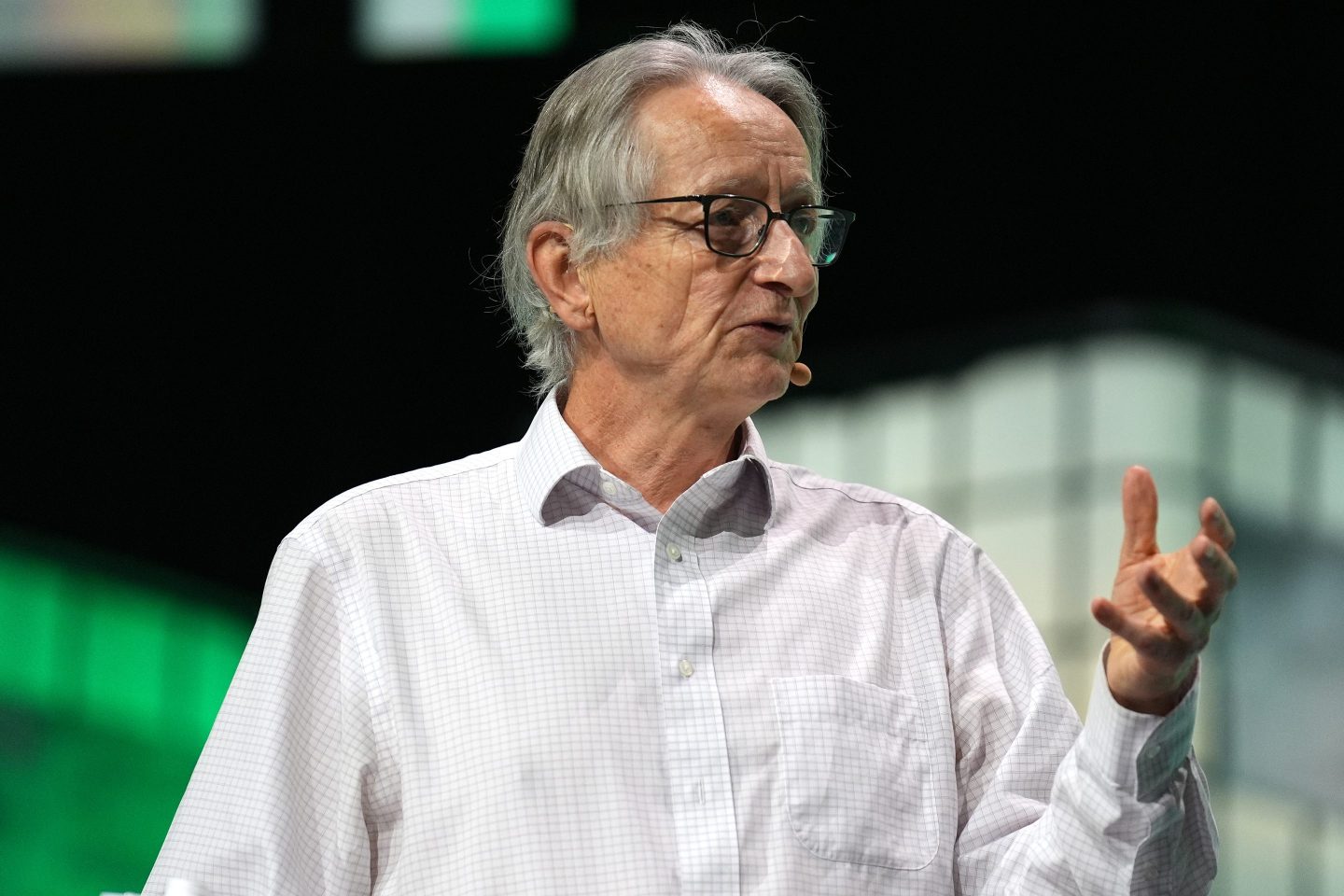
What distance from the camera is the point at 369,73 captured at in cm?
497

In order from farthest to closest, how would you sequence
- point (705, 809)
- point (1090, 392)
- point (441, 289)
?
point (1090, 392) < point (441, 289) < point (705, 809)

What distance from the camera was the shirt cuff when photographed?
4.99 feet

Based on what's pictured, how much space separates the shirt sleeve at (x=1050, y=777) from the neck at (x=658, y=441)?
0.36 m

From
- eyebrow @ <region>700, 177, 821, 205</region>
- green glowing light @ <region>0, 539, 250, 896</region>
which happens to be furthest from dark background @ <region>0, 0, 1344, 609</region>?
eyebrow @ <region>700, 177, 821, 205</region>

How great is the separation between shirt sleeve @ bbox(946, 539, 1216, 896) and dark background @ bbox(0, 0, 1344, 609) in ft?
10.2

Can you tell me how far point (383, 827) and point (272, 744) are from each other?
0.50 feet

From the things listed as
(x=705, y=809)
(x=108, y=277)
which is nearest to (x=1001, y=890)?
(x=705, y=809)

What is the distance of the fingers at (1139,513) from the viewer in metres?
1.46

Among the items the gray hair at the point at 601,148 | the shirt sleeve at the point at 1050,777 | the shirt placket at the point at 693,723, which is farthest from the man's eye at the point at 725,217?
the shirt sleeve at the point at 1050,777

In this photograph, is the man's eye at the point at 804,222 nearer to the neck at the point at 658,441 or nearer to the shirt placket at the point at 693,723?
the neck at the point at 658,441

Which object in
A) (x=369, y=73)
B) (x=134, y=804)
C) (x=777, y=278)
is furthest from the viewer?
(x=134, y=804)

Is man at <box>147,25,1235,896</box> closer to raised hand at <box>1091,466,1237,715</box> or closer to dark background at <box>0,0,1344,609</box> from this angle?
raised hand at <box>1091,466,1237,715</box>

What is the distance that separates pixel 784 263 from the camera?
1.86m

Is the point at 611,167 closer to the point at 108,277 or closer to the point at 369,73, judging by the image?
the point at 369,73
